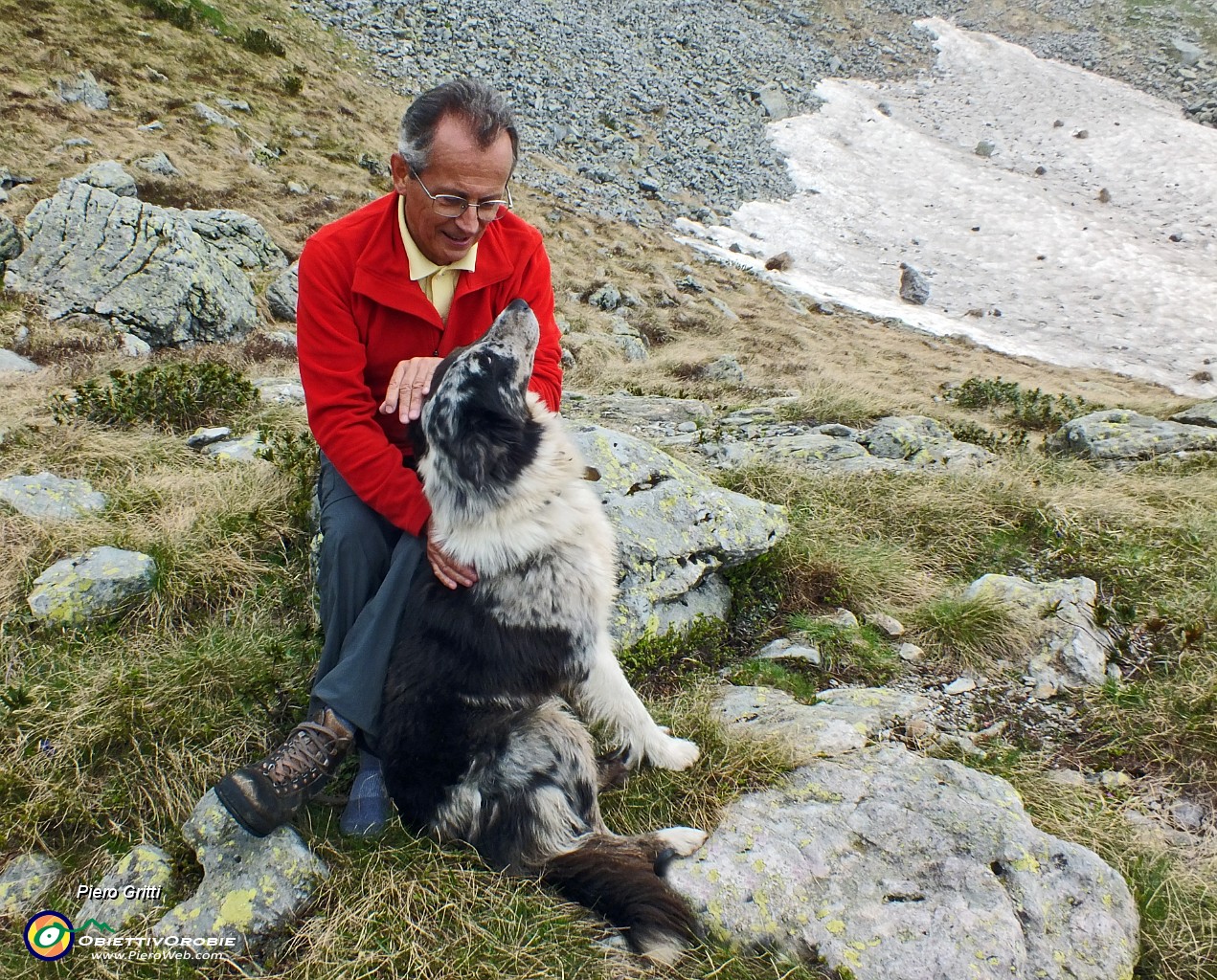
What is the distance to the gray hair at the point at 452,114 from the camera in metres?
3.10

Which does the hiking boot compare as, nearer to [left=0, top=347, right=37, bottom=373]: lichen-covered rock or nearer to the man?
the man

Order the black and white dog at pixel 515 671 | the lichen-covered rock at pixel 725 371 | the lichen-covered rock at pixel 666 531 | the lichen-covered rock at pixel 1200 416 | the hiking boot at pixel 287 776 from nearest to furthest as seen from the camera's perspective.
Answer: the hiking boot at pixel 287 776 → the black and white dog at pixel 515 671 → the lichen-covered rock at pixel 666 531 → the lichen-covered rock at pixel 1200 416 → the lichen-covered rock at pixel 725 371

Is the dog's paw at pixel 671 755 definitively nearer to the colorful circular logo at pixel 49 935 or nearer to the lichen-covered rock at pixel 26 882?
the colorful circular logo at pixel 49 935

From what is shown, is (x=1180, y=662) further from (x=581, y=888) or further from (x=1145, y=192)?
(x=1145, y=192)

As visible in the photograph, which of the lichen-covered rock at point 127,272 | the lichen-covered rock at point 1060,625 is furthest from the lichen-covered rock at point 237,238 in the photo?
the lichen-covered rock at point 1060,625

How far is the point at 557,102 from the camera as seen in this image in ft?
94.3

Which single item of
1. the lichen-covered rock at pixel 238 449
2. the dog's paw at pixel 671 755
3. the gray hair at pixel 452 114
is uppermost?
the gray hair at pixel 452 114

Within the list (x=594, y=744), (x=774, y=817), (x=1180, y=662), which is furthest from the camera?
(x=1180, y=662)

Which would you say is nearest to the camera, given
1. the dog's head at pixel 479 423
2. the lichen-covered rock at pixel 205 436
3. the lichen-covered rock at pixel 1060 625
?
the dog's head at pixel 479 423

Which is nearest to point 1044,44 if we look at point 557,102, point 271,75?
point 557,102

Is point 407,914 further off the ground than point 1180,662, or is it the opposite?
point 1180,662

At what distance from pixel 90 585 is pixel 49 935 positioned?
5.93ft

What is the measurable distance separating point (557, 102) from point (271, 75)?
1106 centimetres

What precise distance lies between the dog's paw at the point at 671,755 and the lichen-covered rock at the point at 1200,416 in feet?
28.4
